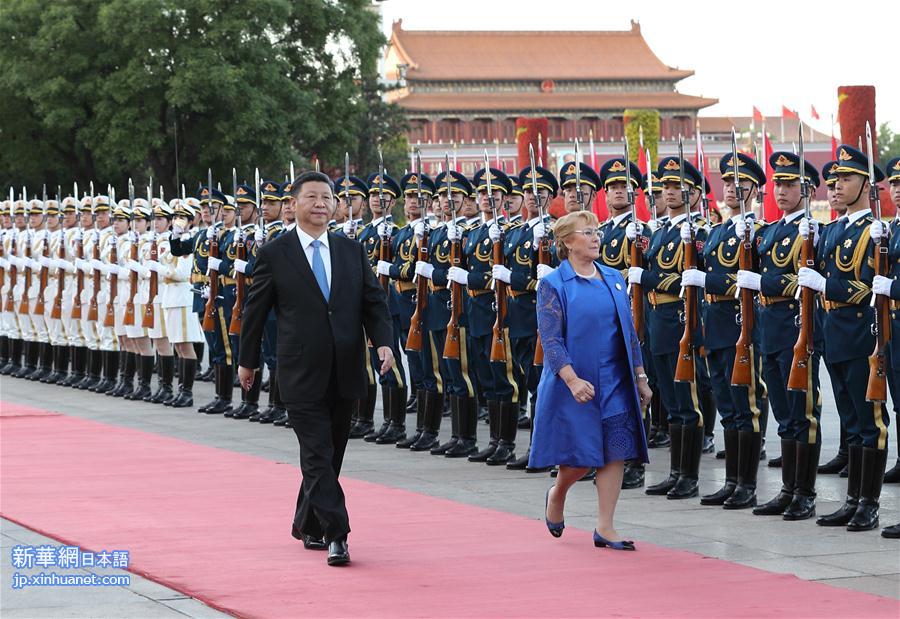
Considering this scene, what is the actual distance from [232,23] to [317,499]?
22.3 meters

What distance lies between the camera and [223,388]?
1419 cm

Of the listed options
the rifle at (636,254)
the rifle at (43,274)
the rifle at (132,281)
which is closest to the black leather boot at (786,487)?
the rifle at (636,254)

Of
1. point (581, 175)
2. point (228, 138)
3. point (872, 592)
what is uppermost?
point (228, 138)

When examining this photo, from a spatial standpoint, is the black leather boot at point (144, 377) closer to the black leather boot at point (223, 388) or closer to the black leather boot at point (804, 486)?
the black leather boot at point (223, 388)

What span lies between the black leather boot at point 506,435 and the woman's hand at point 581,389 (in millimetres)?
3240

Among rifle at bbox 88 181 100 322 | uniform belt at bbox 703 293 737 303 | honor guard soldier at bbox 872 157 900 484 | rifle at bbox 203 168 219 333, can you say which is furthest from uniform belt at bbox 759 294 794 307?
rifle at bbox 88 181 100 322

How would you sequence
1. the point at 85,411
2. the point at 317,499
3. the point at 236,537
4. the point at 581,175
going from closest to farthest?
the point at 317,499
the point at 236,537
the point at 581,175
the point at 85,411

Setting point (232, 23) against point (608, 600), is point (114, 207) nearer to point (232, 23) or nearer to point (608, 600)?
point (608, 600)

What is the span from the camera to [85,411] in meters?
14.4

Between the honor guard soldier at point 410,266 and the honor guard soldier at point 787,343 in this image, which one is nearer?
the honor guard soldier at point 787,343

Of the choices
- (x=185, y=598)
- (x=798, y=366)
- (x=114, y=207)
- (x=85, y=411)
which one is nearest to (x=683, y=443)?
(x=798, y=366)

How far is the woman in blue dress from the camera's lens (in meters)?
7.31

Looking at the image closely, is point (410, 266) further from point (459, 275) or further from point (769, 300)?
point (769, 300)

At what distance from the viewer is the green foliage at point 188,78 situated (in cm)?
2839
